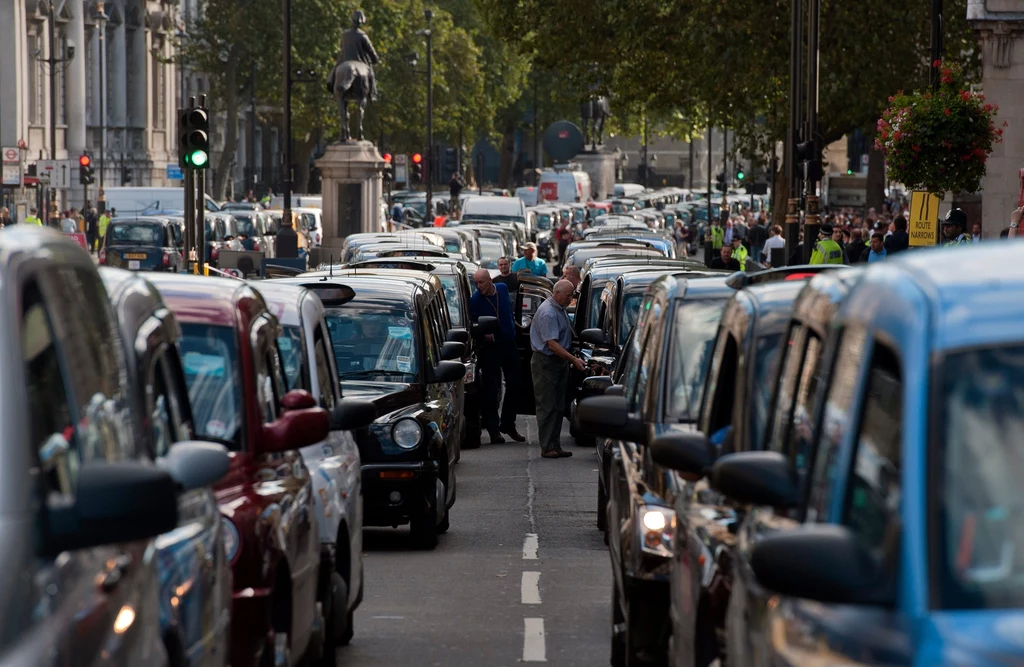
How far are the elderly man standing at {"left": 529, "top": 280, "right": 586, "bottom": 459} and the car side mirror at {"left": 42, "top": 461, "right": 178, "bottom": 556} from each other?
46.4 ft

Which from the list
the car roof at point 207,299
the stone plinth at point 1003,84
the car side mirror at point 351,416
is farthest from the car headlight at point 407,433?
the stone plinth at point 1003,84

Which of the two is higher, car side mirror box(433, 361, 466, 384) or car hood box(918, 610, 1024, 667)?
car hood box(918, 610, 1024, 667)

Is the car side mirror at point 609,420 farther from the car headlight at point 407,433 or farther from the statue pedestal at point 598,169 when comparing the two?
the statue pedestal at point 598,169

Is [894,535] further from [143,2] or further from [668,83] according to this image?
[143,2]

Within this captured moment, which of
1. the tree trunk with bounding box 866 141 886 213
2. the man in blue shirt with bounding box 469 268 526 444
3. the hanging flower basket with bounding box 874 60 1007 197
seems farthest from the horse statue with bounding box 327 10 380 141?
the man in blue shirt with bounding box 469 268 526 444

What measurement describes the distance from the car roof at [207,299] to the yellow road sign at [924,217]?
21.5m

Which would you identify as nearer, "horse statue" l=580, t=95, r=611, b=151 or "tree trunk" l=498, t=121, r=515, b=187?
"horse statue" l=580, t=95, r=611, b=151

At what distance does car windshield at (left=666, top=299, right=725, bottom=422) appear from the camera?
907 cm

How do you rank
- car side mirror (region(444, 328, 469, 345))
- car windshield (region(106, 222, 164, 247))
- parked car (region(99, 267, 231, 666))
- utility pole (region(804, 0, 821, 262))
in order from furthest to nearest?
1. car windshield (region(106, 222, 164, 247))
2. utility pole (region(804, 0, 821, 262))
3. car side mirror (region(444, 328, 469, 345))
4. parked car (region(99, 267, 231, 666))

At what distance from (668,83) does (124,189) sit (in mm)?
17297

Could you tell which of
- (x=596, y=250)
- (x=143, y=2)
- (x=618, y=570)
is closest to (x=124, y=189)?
(x=596, y=250)

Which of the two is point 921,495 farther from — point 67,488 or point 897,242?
point 897,242

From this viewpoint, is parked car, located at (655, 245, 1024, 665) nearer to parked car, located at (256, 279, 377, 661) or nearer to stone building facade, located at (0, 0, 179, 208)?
parked car, located at (256, 279, 377, 661)

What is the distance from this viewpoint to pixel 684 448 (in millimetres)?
6578
